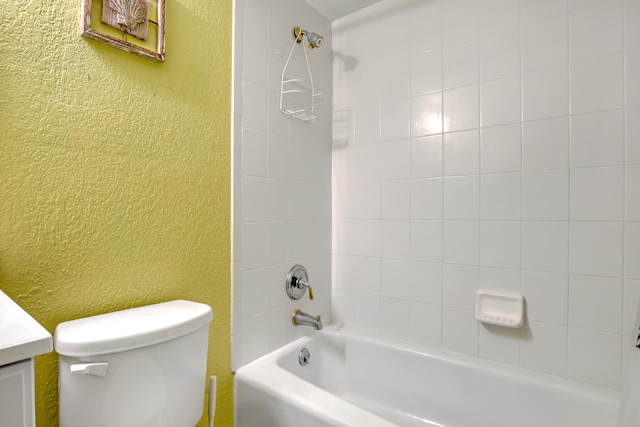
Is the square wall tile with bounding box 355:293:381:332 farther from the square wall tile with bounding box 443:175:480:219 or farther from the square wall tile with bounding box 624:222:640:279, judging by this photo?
the square wall tile with bounding box 624:222:640:279

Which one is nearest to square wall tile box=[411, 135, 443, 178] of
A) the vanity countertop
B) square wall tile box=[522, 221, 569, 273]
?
square wall tile box=[522, 221, 569, 273]

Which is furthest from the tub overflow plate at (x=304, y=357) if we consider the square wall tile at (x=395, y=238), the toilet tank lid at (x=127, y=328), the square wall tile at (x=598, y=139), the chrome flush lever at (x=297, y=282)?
the square wall tile at (x=598, y=139)

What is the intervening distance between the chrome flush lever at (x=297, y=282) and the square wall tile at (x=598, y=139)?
1.22 m

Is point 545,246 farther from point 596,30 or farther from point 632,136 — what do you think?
point 596,30

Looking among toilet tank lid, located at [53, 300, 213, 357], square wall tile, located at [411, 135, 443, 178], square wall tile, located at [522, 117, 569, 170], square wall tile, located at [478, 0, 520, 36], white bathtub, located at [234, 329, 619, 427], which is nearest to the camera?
toilet tank lid, located at [53, 300, 213, 357]

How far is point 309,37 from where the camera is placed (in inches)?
61.6

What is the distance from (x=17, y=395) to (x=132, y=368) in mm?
446

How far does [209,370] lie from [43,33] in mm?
1148

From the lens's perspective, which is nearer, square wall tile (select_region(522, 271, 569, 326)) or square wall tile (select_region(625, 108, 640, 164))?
square wall tile (select_region(625, 108, 640, 164))

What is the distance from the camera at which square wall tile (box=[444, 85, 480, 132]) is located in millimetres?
1478

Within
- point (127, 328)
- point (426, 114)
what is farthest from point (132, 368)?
point (426, 114)

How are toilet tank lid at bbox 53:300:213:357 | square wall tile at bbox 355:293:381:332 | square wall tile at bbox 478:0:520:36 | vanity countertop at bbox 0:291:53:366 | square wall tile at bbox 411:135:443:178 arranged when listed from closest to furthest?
vanity countertop at bbox 0:291:53:366 → toilet tank lid at bbox 53:300:213:357 → square wall tile at bbox 478:0:520:36 → square wall tile at bbox 411:135:443:178 → square wall tile at bbox 355:293:381:332

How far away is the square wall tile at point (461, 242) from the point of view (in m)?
1.48

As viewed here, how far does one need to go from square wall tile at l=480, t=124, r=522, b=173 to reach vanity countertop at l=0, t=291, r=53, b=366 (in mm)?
1523
